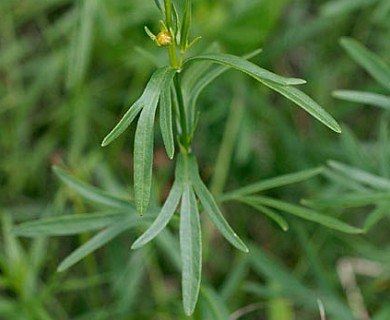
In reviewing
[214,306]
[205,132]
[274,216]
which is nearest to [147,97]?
[274,216]

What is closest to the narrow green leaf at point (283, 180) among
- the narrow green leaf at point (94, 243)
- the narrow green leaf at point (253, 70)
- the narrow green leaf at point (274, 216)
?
the narrow green leaf at point (274, 216)

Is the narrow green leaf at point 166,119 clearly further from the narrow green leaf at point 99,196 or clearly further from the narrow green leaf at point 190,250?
the narrow green leaf at point 99,196

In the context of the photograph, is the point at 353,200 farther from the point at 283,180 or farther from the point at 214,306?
the point at 214,306

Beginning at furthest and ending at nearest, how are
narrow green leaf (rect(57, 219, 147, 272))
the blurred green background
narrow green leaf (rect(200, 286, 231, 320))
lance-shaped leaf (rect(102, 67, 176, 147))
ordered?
1. the blurred green background
2. narrow green leaf (rect(200, 286, 231, 320))
3. narrow green leaf (rect(57, 219, 147, 272))
4. lance-shaped leaf (rect(102, 67, 176, 147))

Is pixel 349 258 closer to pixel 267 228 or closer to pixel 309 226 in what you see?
pixel 309 226

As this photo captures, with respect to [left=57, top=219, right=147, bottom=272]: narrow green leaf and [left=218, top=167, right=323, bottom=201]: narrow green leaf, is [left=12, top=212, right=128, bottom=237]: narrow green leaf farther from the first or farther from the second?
[left=218, top=167, right=323, bottom=201]: narrow green leaf

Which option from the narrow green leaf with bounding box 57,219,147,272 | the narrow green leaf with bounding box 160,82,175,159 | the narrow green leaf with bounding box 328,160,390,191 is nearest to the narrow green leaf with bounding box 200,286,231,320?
the narrow green leaf with bounding box 57,219,147,272
